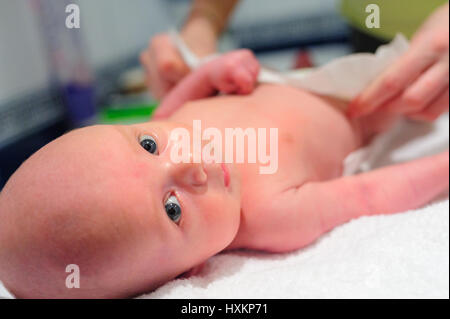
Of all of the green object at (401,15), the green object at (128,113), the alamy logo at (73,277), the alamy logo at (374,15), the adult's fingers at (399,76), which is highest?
the alamy logo at (374,15)

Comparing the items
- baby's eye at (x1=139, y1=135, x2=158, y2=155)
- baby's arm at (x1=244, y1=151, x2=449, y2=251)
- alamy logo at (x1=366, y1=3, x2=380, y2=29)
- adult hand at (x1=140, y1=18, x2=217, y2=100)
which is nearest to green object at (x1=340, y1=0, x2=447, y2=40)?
alamy logo at (x1=366, y1=3, x2=380, y2=29)

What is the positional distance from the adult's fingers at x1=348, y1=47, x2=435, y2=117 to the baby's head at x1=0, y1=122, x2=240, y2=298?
360mm

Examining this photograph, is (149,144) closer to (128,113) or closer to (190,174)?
(190,174)

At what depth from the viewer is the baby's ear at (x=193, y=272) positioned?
51 centimetres

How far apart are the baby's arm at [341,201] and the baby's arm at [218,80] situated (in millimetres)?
227

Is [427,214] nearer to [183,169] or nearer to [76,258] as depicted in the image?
[183,169]

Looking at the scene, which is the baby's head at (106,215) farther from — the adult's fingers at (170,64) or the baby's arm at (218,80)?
the adult's fingers at (170,64)

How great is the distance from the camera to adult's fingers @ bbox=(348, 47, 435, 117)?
0.71 m

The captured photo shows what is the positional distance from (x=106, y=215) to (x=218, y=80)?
42 cm

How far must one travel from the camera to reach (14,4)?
0.94 metres

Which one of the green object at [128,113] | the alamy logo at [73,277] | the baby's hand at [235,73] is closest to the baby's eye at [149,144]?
the alamy logo at [73,277]

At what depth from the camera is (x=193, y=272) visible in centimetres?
53

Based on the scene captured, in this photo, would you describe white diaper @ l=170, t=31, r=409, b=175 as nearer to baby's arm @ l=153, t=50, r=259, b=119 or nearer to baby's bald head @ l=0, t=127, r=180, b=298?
baby's arm @ l=153, t=50, r=259, b=119
